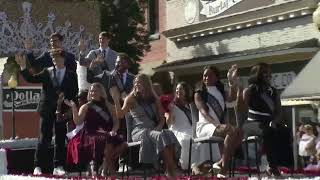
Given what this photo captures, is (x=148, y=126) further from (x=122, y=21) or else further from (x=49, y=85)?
(x=122, y=21)

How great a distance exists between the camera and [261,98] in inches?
371

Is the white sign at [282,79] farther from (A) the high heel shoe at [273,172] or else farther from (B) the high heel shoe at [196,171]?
(A) the high heel shoe at [273,172]

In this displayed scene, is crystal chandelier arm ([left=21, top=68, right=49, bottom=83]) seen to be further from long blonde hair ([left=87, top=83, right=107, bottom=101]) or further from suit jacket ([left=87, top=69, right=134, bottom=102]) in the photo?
long blonde hair ([left=87, top=83, right=107, bottom=101])

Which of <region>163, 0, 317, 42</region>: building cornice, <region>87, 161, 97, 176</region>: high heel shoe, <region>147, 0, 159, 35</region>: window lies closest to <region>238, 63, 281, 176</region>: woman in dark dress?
<region>87, 161, 97, 176</region>: high heel shoe

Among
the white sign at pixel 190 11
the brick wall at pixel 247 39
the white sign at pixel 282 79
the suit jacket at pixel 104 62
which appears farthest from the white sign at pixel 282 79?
the suit jacket at pixel 104 62

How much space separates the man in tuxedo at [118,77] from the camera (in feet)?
34.0

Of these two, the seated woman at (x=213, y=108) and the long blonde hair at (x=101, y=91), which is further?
the long blonde hair at (x=101, y=91)

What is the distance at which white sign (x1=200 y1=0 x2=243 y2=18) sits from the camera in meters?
21.3

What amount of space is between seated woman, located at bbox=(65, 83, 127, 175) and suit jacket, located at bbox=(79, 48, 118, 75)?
0.99m

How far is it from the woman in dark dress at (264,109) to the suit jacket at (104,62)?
236 cm

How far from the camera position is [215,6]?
72.4ft

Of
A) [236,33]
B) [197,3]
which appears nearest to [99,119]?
[236,33]

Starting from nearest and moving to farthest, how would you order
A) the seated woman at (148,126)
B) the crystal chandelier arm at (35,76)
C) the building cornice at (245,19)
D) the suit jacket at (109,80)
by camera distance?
the seated woman at (148,126) → the crystal chandelier arm at (35,76) → the suit jacket at (109,80) → the building cornice at (245,19)

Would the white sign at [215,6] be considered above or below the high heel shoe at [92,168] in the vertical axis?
above
